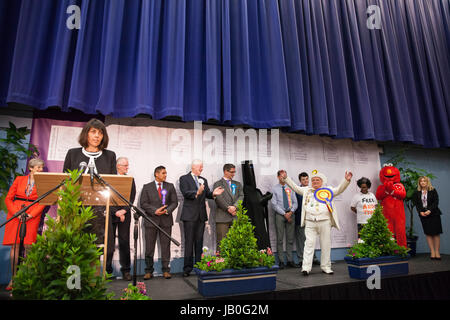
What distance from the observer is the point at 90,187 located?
1.92 m

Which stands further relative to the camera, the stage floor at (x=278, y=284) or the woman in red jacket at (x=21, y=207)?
the woman in red jacket at (x=21, y=207)

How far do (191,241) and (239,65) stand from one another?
9.12 ft

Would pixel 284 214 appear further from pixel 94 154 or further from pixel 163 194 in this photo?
pixel 94 154

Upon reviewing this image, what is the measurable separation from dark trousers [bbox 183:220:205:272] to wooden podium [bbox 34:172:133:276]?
68.1 inches

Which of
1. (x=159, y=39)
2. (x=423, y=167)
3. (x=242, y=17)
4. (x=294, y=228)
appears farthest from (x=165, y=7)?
(x=423, y=167)

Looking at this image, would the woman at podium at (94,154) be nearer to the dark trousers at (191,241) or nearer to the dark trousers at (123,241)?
the dark trousers at (123,241)

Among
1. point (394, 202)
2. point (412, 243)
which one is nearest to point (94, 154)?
point (394, 202)

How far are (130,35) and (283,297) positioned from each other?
394cm

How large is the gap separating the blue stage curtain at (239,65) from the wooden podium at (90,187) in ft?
6.19

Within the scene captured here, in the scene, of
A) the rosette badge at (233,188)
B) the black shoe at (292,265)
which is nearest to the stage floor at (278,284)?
the black shoe at (292,265)

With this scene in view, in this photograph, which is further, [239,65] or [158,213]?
[239,65]

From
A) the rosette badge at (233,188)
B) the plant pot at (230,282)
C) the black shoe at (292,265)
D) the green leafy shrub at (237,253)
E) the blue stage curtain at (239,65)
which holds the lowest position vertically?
the black shoe at (292,265)

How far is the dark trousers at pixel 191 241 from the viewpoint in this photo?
3.72 meters

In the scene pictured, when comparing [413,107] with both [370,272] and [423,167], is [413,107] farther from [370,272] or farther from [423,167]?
[370,272]
